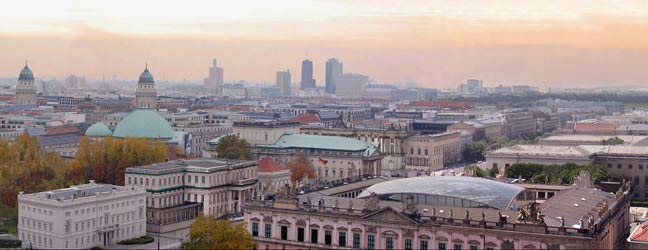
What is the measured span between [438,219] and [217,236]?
48.0 feet

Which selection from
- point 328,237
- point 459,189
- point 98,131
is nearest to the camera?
point 328,237

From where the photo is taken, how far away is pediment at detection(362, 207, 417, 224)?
5941 centimetres

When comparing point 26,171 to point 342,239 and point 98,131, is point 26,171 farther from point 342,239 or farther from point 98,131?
point 342,239

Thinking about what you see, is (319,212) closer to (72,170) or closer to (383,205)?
(383,205)

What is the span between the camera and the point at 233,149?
11288 centimetres

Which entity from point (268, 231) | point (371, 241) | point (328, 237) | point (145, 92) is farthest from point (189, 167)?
point (145, 92)

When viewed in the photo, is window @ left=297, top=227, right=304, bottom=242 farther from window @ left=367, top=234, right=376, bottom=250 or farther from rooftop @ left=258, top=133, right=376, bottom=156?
rooftop @ left=258, top=133, right=376, bottom=156

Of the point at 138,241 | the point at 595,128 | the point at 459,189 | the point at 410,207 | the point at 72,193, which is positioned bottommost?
the point at 138,241

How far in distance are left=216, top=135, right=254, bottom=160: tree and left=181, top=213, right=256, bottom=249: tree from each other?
164ft

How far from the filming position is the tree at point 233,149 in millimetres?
112438

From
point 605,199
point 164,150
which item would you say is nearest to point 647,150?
point 605,199

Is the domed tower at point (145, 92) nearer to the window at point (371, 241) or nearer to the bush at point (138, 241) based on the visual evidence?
the bush at point (138, 241)

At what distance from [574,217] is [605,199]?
34.2 feet

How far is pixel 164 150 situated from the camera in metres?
108
